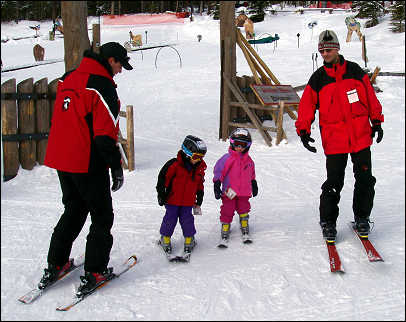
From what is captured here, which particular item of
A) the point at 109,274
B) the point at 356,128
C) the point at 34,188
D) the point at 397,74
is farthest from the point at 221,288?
the point at 397,74

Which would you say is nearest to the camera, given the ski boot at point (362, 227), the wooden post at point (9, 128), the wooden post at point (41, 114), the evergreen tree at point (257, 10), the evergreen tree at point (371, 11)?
the ski boot at point (362, 227)

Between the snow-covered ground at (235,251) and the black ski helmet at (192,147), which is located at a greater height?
the black ski helmet at (192,147)

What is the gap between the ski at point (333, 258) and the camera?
3860mm

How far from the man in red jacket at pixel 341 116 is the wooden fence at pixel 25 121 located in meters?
3.56

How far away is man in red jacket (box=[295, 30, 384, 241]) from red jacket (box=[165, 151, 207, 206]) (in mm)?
1112

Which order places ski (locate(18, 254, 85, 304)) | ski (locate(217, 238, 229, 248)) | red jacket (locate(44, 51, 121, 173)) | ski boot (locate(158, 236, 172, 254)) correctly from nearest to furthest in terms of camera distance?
red jacket (locate(44, 51, 121, 173)), ski (locate(18, 254, 85, 304)), ski boot (locate(158, 236, 172, 254)), ski (locate(217, 238, 229, 248))

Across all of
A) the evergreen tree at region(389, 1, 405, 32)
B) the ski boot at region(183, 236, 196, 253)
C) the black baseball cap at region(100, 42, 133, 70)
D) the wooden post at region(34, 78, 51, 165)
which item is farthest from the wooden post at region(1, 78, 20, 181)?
the evergreen tree at region(389, 1, 405, 32)

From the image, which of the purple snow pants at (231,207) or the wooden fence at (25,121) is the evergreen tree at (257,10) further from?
the purple snow pants at (231,207)

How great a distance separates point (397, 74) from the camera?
13992mm

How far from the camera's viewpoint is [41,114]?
273 inches

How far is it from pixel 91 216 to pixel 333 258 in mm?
2172

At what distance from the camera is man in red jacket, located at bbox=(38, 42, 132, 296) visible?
3250 mm

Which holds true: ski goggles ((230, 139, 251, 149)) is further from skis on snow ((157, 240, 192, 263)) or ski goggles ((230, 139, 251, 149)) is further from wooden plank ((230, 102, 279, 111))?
wooden plank ((230, 102, 279, 111))

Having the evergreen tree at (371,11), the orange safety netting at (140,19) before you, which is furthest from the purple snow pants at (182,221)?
the orange safety netting at (140,19)
